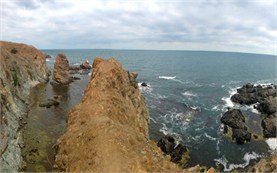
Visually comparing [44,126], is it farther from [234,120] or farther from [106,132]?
[234,120]

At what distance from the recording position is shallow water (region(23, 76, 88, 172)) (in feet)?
115

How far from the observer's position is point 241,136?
1988 inches

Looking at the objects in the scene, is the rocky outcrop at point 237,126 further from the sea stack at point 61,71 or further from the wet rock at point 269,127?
the sea stack at point 61,71

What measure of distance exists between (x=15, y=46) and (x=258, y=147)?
259 feet

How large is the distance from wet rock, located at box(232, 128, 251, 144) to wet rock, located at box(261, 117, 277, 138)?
493cm

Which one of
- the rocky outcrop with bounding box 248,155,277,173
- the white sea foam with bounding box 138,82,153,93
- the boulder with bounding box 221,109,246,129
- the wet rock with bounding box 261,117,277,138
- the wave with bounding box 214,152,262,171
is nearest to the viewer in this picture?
the rocky outcrop with bounding box 248,155,277,173

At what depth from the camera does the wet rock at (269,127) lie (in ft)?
176

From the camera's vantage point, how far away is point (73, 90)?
76438mm

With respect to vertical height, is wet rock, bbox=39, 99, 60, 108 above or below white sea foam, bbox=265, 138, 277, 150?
above

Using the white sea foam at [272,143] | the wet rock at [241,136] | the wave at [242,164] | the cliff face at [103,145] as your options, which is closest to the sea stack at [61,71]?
the wet rock at [241,136]

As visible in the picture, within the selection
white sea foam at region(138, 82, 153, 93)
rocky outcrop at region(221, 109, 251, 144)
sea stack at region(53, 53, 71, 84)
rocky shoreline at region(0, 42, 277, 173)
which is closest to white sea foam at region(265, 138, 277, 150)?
rocky shoreline at region(0, 42, 277, 173)

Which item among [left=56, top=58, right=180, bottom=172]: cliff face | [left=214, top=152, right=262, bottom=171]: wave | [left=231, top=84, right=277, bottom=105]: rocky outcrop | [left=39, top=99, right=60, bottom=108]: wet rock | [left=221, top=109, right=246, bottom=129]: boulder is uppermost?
[left=56, top=58, right=180, bottom=172]: cliff face

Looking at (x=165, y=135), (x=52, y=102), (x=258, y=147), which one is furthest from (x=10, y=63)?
(x=258, y=147)

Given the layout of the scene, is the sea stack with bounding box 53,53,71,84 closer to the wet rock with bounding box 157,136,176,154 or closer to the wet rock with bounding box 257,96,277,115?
the wet rock with bounding box 157,136,176,154
